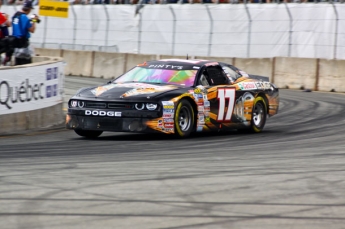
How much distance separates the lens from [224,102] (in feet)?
46.1

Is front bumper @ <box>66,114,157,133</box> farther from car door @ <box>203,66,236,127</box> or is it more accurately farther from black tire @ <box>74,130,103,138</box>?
car door @ <box>203,66,236,127</box>

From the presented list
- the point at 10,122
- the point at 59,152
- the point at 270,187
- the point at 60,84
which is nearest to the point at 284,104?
the point at 60,84

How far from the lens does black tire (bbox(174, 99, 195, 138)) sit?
1290cm

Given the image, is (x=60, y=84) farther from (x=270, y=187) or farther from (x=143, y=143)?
(x=270, y=187)

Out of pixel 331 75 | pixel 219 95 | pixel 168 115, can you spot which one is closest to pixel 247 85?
pixel 219 95

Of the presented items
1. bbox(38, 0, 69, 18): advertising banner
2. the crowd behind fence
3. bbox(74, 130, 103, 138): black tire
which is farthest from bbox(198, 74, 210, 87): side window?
the crowd behind fence

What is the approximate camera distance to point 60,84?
53.1 feet

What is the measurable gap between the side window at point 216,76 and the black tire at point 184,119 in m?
1.04

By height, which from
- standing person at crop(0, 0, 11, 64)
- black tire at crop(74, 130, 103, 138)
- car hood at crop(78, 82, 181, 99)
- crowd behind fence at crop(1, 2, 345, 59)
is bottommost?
black tire at crop(74, 130, 103, 138)

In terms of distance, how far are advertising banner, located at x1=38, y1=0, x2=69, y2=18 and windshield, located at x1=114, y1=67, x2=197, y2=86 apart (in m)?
13.2

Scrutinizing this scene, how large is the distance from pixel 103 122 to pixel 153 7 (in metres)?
23.1

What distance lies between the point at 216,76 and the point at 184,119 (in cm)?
141

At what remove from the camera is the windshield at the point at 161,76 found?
13.6 metres

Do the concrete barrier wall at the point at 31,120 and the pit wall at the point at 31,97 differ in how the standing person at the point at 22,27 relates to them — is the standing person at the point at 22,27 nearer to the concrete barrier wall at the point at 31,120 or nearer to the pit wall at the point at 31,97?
the pit wall at the point at 31,97
